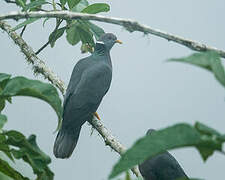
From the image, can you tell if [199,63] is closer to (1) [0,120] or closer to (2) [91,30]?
(1) [0,120]

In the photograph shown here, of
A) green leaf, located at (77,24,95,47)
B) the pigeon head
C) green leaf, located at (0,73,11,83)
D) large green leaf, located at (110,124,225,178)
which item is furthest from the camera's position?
the pigeon head

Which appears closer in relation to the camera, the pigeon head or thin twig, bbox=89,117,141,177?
thin twig, bbox=89,117,141,177

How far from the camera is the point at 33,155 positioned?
0.94 m

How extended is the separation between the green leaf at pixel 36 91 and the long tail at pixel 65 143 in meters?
1.86

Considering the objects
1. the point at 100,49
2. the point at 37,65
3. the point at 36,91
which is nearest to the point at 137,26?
the point at 36,91

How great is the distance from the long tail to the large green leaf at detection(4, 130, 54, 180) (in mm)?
1832

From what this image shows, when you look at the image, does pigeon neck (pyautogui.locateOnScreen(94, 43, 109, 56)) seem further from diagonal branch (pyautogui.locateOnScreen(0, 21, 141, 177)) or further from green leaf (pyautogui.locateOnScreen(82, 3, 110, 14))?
diagonal branch (pyautogui.locateOnScreen(0, 21, 141, 177))

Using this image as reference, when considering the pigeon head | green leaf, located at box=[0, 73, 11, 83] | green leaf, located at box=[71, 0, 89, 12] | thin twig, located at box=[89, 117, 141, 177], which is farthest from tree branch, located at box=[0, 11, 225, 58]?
the pigeon head

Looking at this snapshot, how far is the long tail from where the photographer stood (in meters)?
2.83

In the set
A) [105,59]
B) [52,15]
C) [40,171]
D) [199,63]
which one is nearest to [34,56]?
[105,59]

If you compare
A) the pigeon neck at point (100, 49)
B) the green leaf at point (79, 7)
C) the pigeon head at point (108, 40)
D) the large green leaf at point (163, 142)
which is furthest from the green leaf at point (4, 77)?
the pigeon head at point (108, 40)

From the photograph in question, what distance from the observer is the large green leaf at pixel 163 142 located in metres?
0.60

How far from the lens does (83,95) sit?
9.39ft

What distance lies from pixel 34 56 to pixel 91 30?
42 centimetres
